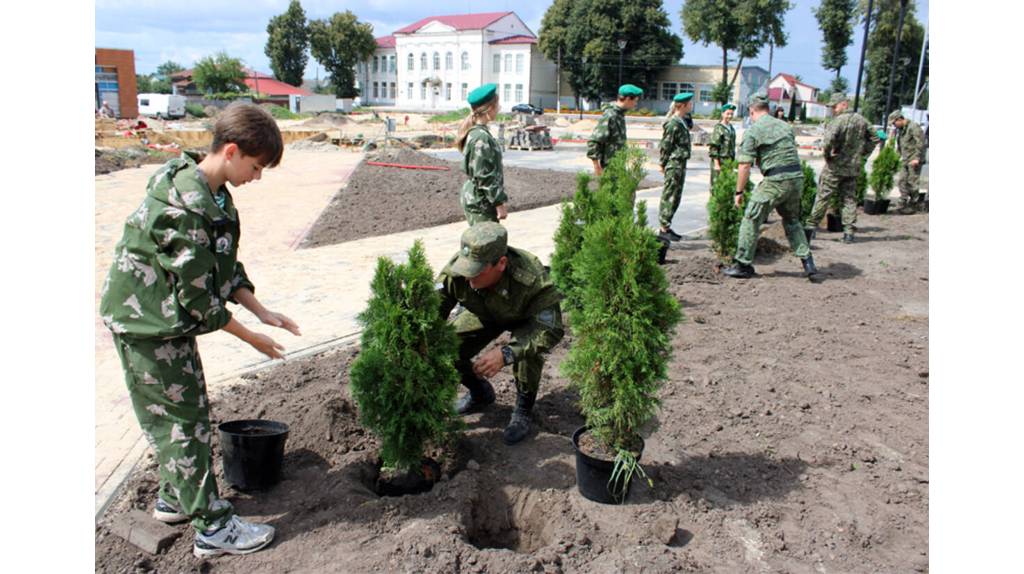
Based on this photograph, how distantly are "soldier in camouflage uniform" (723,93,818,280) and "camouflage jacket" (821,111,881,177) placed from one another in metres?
2.63

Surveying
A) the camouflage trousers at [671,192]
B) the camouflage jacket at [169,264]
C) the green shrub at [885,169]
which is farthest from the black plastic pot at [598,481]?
the green shrub at [885,169]

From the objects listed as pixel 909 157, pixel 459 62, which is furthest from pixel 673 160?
pixel 459 62

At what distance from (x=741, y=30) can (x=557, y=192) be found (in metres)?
58.8

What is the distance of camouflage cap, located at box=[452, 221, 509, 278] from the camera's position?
3576 mm

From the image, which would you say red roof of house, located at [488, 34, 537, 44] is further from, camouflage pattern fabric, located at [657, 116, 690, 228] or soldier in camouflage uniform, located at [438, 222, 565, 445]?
soldier in camouflage uniform, located at [438, 222, 565, 445]

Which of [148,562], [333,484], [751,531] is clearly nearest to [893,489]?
[751,531]

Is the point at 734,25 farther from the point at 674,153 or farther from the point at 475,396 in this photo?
the point at 475,396

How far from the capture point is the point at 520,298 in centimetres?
399

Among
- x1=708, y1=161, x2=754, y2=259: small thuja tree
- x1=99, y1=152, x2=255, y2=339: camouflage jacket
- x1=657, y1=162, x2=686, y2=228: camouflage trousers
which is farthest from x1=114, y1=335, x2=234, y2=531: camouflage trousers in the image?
x1=657, y1=162, x2=686, y2=228: camouflage trousers

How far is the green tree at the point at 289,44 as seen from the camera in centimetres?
9300

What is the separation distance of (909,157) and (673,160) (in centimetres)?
634

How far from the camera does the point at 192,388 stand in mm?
2920

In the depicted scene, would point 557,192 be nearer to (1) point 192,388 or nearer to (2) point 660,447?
(2) point 660,447

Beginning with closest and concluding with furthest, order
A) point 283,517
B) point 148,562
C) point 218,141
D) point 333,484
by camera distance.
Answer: point 218,141
point 148,562
point 283,517
point 333,484
